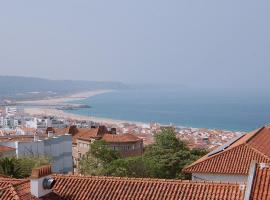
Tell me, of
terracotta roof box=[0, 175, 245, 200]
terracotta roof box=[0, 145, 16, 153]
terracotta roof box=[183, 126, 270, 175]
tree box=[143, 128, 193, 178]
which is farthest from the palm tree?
terracotta roof box=[0, 145, 16, 153]

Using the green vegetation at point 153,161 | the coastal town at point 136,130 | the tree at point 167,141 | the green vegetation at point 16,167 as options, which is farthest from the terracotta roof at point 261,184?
the coastal town at point 136,130

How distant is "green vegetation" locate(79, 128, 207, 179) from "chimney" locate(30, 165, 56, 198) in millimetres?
16788

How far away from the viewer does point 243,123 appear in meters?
173

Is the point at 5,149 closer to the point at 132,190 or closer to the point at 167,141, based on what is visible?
the point at 167,141

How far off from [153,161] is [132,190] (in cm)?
2060

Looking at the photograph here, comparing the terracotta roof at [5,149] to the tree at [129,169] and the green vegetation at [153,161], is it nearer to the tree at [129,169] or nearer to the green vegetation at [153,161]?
the green vegetation at [153,161]

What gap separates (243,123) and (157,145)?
452 feet

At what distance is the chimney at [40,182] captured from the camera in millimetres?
15758

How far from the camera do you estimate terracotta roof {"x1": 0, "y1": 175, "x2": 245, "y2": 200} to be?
15641 millimetres

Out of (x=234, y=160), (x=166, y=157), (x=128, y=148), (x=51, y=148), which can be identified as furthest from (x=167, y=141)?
(x=128, y=148)

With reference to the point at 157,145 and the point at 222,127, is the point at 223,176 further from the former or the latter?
the point at 222,127

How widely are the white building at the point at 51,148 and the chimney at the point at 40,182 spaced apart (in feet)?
105

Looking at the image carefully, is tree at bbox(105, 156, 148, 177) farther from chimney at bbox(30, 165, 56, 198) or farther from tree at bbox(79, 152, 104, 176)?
chimney at bbox(30, 165, 56, 198)

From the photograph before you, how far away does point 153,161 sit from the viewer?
121 ft
